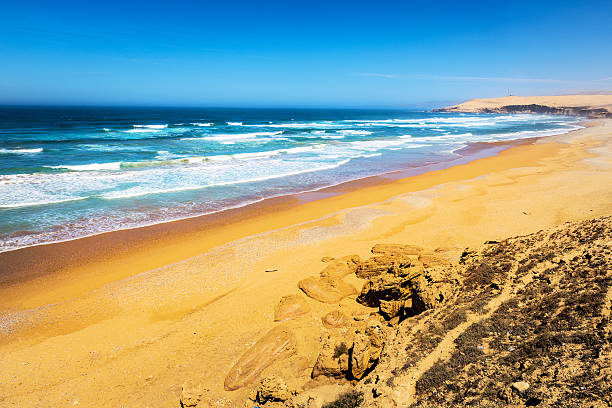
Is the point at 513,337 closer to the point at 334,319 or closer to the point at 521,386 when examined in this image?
the point at 521,386

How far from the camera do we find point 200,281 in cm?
740

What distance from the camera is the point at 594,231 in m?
5.07

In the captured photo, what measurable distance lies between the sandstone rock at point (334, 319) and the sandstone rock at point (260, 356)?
686 millimetres

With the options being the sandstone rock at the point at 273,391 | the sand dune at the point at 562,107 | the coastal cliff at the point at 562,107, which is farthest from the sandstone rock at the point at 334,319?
the sand dune at the point at 562,107

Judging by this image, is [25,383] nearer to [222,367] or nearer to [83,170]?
[222,367]

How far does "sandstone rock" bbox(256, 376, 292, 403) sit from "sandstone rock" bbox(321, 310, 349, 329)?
162 centimetres

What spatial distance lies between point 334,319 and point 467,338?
2385mm

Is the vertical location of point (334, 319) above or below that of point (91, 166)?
below

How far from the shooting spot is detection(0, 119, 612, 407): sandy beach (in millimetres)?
4762

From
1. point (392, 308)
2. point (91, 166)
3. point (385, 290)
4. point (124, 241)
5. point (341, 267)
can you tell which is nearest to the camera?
point (392, 308)

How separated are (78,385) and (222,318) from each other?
2.26 meters

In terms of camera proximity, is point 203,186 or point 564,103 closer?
point 203,186

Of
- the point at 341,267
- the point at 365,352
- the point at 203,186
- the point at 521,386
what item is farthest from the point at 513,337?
the point at 203,186

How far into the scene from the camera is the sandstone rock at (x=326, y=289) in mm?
6273
